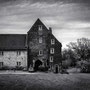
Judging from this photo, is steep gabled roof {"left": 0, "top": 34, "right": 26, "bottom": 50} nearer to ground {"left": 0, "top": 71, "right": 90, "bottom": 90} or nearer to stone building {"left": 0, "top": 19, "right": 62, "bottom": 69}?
stone building {"left": 0, "top": 19, "right": 62, "bottom": 69}

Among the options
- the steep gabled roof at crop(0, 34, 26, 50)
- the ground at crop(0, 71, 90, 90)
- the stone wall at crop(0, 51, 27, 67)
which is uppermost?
the steep gabled roof at crop(0, 34, 26, 50)

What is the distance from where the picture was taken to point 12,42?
53562 millimetres

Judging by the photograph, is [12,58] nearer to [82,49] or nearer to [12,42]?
[12,42]

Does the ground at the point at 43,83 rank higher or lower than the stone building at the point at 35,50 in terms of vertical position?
lower

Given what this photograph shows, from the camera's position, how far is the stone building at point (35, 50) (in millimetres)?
51844

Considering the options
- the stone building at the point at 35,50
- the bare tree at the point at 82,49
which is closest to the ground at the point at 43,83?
the stone building at the point at 35,50

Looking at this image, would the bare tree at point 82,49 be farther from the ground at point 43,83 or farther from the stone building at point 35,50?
the ground at point 43,83

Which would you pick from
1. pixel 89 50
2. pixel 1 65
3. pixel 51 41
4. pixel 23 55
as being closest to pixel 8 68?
pixel 1 65

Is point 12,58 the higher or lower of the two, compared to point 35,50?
lower

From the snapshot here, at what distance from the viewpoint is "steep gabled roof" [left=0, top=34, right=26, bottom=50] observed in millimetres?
52128

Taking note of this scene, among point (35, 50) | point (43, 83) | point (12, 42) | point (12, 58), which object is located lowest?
point (43, 83)

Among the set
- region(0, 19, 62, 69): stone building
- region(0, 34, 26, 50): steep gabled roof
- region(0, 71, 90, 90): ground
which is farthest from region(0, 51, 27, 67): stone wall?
region(0, 71, 90, 90): ground

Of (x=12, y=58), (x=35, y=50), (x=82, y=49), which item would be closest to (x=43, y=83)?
(x=35, y=50)

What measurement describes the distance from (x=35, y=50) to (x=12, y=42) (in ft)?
23.7
